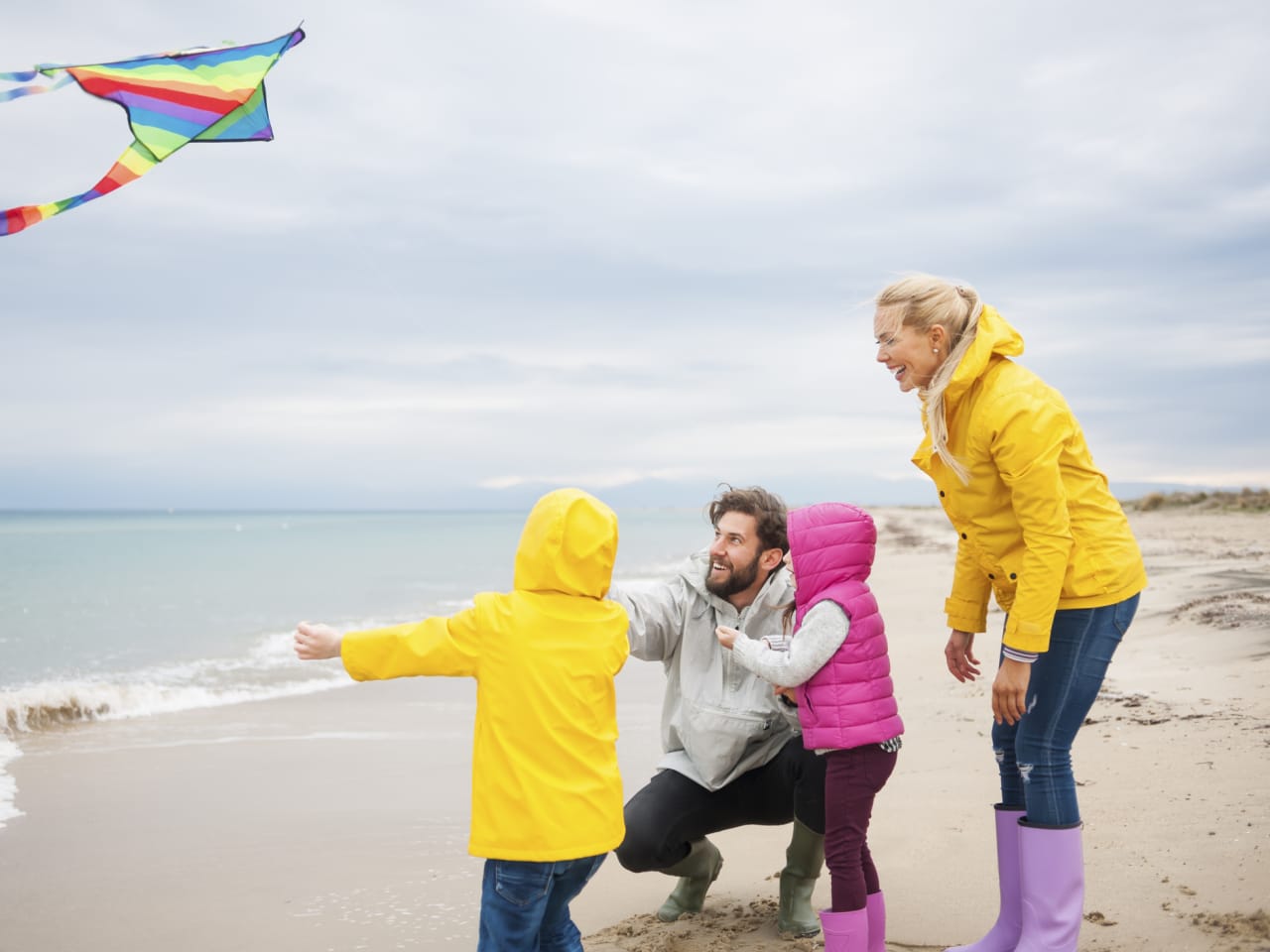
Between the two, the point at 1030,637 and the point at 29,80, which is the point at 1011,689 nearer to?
the point at 1030,637

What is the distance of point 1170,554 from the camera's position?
48.6 feet

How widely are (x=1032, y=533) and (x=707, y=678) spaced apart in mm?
1324

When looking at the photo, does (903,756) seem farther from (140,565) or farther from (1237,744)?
(140,565)

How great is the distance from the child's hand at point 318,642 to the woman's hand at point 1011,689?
1850mm

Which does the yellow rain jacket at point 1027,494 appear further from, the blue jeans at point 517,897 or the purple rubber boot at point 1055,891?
the blue jeans at point 517,897

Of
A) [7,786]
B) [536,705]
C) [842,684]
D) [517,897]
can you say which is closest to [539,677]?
[536,705]

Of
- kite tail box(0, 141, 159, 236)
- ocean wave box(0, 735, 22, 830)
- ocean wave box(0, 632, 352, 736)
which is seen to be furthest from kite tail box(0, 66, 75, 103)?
ocean wave box(0, 632, 352, 736)

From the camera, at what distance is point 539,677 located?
2732 mm

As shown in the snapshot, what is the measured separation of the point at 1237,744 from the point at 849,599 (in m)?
3.06

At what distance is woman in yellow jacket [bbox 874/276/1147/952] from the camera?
2.81 metres

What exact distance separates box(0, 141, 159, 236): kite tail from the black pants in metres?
2.71

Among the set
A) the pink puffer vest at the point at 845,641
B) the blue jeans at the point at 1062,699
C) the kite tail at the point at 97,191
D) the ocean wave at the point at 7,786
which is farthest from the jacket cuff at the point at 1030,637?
the ocean wave at the point at 7,786

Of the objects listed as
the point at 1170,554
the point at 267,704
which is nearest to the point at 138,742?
the point at 267,704

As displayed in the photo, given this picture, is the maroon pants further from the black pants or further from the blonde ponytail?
the blonde ponytail
